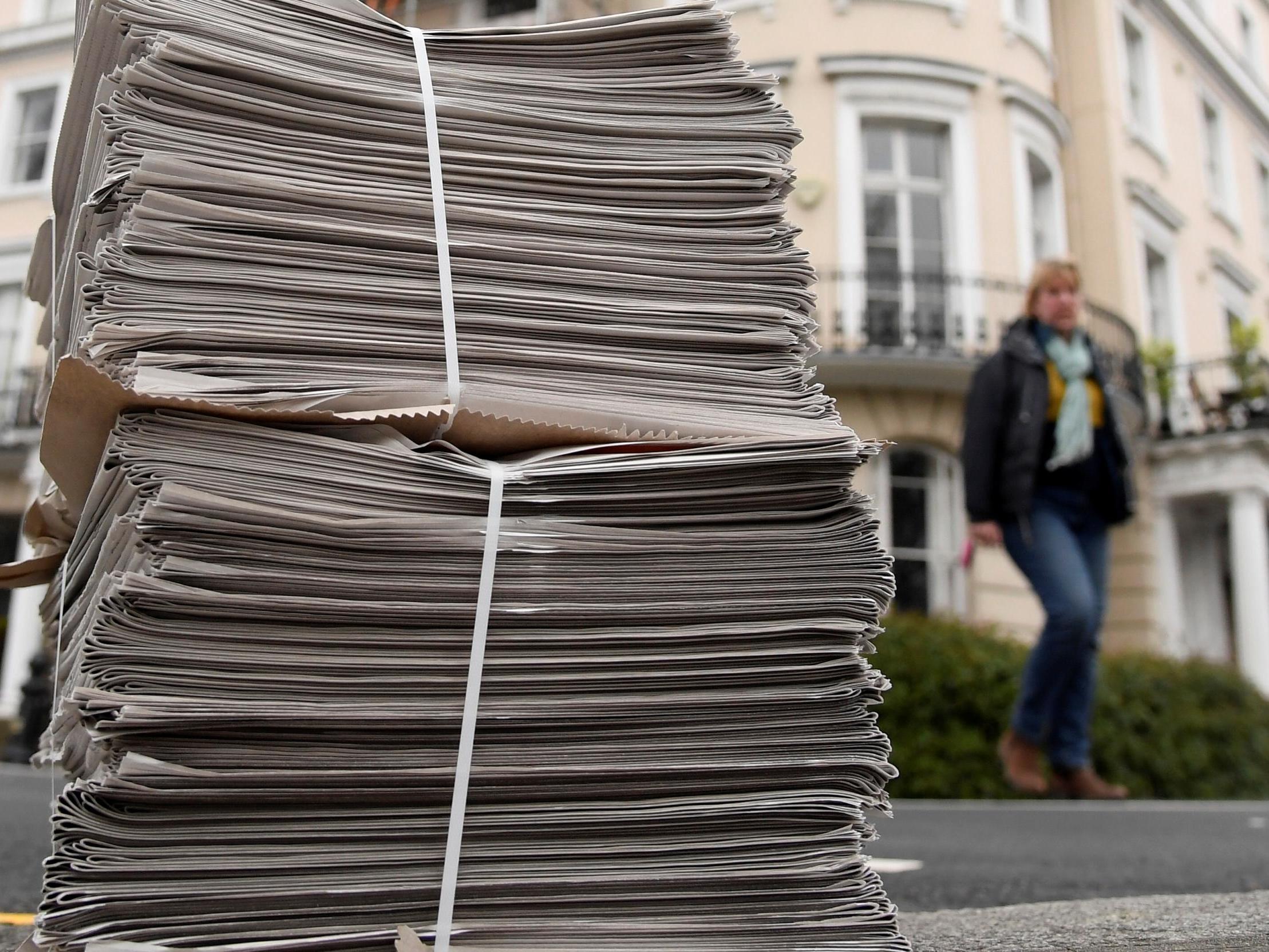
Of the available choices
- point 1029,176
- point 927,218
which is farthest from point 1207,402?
point 927,218

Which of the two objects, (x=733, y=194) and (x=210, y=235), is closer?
(x=210, y=235)

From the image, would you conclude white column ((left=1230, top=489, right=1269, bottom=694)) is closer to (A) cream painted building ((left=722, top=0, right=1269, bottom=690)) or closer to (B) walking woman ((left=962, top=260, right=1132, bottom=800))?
(A) cream painted building ((left=722, top=0, right=1269, bottom=690))

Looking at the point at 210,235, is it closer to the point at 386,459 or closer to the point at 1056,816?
the point at 386,459

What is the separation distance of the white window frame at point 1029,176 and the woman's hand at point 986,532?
1046 cm

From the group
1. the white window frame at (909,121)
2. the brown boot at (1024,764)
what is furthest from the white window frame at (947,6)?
the brown boot at (1024,764)

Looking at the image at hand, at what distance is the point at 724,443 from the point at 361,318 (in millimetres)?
399

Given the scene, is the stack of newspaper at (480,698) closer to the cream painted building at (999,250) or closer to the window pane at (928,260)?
the cream painted building at (999,250)

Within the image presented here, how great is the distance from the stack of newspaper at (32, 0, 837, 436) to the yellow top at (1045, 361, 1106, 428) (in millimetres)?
3217

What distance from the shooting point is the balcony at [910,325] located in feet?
44.3

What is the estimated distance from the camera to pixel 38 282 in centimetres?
189

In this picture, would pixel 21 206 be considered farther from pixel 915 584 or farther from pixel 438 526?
pixel 438 526

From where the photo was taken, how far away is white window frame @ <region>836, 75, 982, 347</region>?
544 inches

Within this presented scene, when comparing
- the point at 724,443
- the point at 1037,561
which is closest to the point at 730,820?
the point at 724,443

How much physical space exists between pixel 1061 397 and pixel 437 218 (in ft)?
11.8
